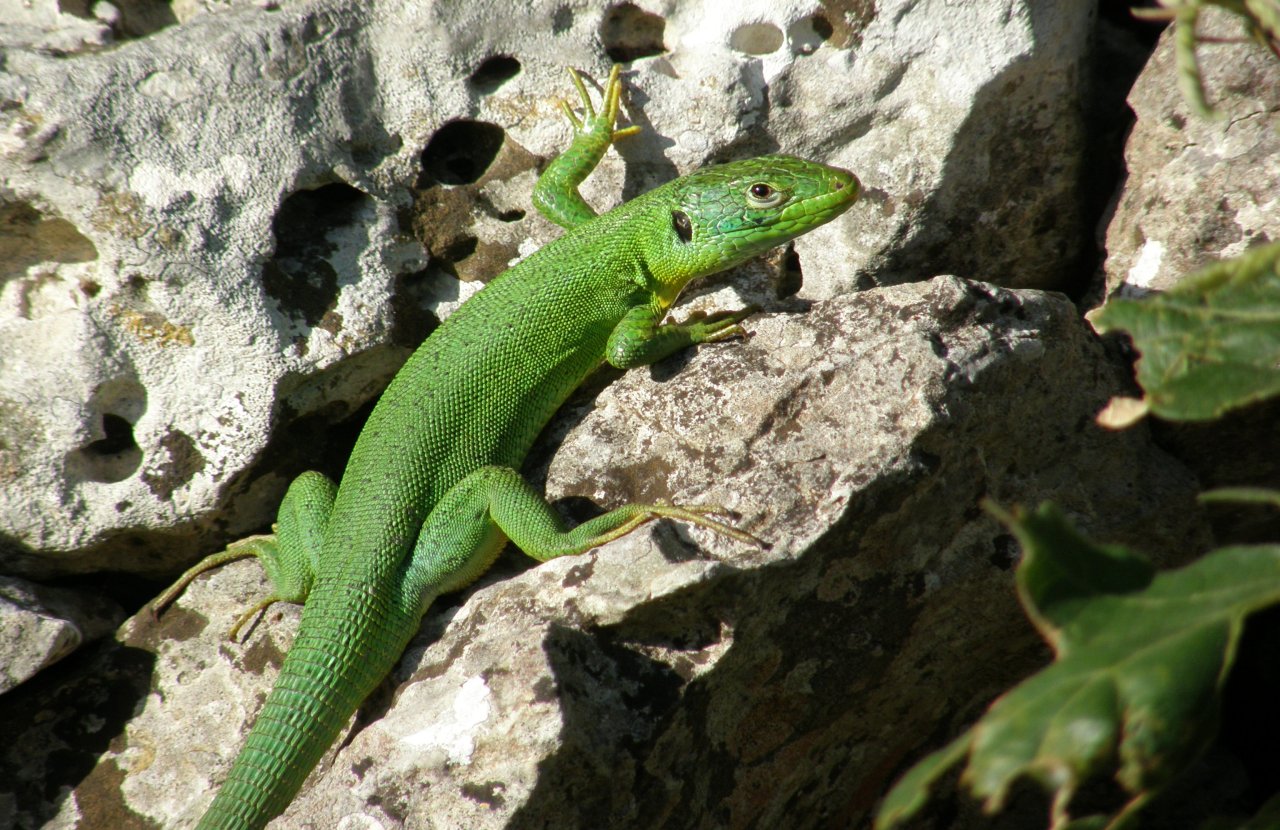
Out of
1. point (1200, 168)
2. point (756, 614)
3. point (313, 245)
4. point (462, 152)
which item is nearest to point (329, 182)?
point (313, 245)

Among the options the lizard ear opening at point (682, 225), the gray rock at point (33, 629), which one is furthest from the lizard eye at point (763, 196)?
the gray rock at point (33, 629)

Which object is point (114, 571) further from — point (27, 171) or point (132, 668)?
point (27, 171)

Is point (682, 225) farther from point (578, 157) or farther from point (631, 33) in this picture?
point (631, 33)

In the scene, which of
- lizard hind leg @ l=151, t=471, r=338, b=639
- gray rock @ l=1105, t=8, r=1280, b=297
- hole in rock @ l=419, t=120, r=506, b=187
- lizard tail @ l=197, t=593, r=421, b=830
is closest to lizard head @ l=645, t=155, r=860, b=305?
hole in rock @ l=419, t=120, r=506, b=187

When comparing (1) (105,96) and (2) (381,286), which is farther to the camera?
(2) (381,286)

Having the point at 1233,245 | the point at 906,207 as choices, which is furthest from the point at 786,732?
the point at 1233,245

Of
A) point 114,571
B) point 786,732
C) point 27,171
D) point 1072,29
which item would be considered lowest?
point 786,732

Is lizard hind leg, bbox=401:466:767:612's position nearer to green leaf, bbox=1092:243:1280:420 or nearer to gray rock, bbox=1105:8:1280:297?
green leaf, bbox=1092:243:1280:420

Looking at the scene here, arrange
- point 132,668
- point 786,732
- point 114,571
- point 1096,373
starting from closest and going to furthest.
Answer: point 786,732, point 1096,373, point 132,668, point 114,571
